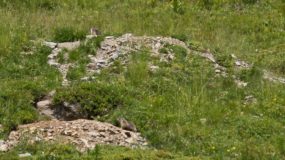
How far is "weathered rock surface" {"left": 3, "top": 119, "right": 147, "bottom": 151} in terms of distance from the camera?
1012cm

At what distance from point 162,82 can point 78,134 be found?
139 inches

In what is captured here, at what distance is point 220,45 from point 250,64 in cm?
148

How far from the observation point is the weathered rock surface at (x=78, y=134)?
1012 cm

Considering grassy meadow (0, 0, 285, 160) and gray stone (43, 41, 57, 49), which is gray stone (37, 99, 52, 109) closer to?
grassy meadow (0, 0, 285, 160)

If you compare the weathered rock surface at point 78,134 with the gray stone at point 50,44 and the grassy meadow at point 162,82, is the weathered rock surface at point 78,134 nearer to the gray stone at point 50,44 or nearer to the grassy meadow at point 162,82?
the grassy meadow at point 162,82

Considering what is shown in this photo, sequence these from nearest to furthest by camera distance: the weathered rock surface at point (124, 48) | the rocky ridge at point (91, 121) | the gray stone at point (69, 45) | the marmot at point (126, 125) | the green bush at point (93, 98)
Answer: the rocky ridge at point (91, 121)
the marmot at point (126, 125)
the green bush at point (93, 98)
the weathered rock surface at point (124, 48)
the gray stone at point (69, 45)

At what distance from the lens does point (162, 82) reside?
13414mm

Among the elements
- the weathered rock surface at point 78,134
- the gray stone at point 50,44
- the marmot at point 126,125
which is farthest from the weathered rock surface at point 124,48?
the weathered rock surface at point 78,134

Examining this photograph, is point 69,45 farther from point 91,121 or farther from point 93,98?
point 91,121

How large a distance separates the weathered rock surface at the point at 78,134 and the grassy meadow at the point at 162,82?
0.33m

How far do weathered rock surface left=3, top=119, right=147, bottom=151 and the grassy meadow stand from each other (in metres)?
0.33

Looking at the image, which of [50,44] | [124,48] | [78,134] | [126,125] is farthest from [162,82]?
[78,134]

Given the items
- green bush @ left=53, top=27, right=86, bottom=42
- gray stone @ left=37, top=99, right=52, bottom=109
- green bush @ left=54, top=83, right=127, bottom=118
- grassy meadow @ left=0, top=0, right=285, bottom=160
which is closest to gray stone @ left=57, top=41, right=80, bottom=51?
grassy meadow @ left=0, top=0, right=285, bottom=160

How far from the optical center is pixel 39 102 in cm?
1237
